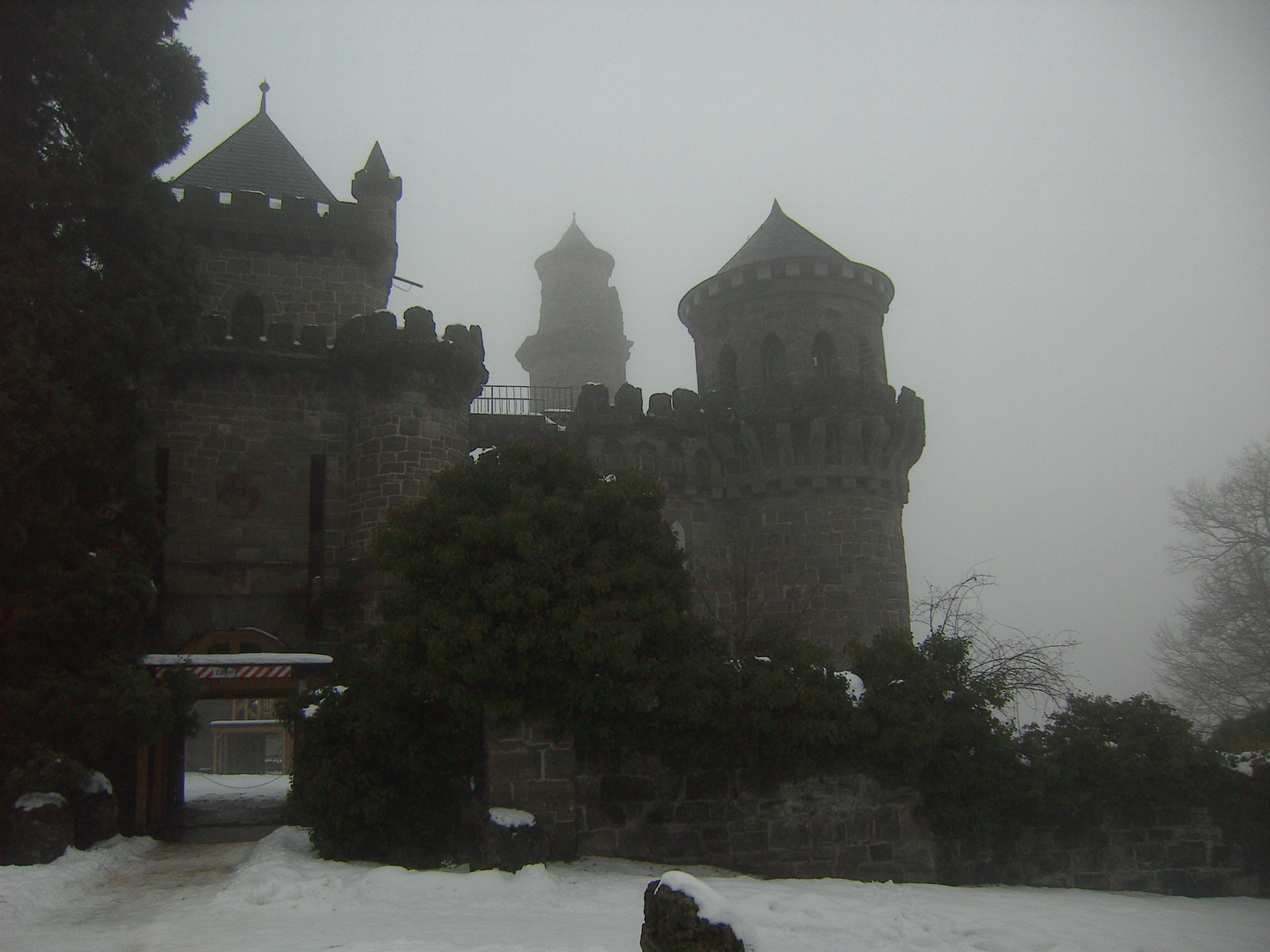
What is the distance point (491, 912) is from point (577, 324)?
33548mm

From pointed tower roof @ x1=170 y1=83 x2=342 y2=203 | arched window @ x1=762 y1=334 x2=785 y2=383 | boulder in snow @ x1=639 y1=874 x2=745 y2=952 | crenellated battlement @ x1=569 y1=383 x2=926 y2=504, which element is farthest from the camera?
arched window @ x1=762 y1=334 x2=785 y2=383

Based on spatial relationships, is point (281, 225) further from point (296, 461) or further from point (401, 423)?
point (401, 423)

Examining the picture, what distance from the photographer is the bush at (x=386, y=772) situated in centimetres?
1294

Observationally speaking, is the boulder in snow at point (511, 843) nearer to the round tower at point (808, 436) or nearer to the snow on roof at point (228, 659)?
the snow on roof at point (228, 659)

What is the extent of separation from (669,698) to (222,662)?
7.72m

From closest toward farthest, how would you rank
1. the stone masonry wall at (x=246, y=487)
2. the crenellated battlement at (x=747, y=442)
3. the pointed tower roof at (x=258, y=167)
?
the stone masonry wall at (x=246, y=487), the crenellated battlement at (x=747, y=442), the pointed tower roof at (x=258, y=167)

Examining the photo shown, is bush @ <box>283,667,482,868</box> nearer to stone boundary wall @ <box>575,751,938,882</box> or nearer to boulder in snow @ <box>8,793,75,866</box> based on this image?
stone boundary wall @ <box>575,751,938,882</box>

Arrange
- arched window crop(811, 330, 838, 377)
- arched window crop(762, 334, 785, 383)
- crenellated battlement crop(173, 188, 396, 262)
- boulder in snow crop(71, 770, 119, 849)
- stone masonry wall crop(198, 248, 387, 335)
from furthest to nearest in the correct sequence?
arched window crop(762, 334, 785, 383) < arched window crop(811, 330, 838, 377) < stone masonry wall crop(198, 248, 387, 335) < crenellated battlement crop(173, 188, 396, 262) < boulder in snow crop(71, 770, 119, 849)

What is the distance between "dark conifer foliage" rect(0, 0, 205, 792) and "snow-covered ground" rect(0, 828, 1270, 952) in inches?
96.1

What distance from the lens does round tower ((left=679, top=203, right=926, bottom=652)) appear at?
73.2ft

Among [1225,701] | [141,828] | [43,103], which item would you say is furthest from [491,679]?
[1225,701]

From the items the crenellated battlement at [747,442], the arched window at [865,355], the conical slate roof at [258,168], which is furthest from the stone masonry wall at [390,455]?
the arched window at [865,355]

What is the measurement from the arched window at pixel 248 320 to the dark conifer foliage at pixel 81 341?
2.31 meters

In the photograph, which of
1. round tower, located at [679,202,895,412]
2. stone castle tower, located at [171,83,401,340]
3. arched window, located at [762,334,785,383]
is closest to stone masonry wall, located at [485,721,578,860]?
stone castle tower, located at [171,83,401,340]
